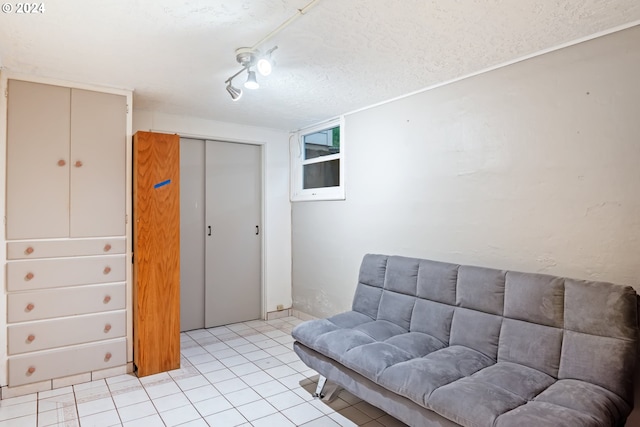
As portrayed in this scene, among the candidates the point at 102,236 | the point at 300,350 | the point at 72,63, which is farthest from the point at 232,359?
the point at 72,63

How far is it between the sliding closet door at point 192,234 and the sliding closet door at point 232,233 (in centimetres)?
7

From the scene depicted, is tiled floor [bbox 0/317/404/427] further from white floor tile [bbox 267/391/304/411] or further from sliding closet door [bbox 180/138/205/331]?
sliding closet door [bbox 180/138/205/331]

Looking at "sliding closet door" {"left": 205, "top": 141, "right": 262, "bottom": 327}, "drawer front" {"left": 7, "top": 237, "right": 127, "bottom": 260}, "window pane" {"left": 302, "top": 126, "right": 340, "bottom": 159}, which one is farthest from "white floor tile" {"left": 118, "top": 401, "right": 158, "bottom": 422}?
"window pane" {"left": 302, "top": 126, "right": 340, "bottom": 159}

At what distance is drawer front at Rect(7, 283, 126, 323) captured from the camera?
8.75 feet

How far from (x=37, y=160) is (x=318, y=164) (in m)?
2.65

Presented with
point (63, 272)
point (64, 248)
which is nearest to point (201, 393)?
point (63, 272)

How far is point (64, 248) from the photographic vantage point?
9.23 ft

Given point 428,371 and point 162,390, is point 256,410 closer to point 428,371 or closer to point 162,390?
point 162,390

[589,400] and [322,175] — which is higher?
[322,175]

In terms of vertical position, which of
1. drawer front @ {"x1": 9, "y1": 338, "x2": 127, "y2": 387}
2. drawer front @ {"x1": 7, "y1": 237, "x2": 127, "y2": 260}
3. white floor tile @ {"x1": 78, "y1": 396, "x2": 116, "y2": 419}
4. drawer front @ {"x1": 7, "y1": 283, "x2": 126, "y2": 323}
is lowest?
white floor tile @ {"x1": 78, "y1": 396, "x2": 116, "y2": 419}

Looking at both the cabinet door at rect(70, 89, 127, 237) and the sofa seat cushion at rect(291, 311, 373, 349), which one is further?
the cabinet door at rect(70, 89, 127, 237)

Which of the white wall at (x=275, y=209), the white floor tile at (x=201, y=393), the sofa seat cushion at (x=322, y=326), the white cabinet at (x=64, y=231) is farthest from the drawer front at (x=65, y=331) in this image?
the white wall at (x=275, y=209)

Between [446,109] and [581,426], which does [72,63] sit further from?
[581,426]

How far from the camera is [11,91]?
8.69ft
